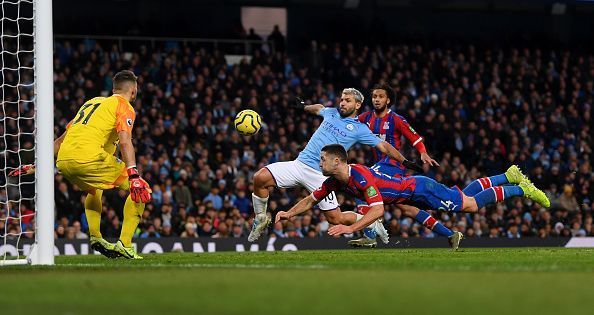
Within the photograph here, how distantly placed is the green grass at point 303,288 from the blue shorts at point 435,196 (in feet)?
9.73

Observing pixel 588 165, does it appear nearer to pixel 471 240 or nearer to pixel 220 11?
pixel 471 240

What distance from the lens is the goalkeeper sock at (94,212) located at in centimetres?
1214

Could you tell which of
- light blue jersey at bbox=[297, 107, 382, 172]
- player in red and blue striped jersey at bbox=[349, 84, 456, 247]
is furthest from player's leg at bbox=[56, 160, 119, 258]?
player in red and blue striped jersey at bbox=[349, 84, 456, 247]

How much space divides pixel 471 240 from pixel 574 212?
4.24 m

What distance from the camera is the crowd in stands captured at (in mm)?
22562

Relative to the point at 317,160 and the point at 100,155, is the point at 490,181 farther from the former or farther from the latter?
the point at 100,155

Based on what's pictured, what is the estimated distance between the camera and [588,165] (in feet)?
89.9

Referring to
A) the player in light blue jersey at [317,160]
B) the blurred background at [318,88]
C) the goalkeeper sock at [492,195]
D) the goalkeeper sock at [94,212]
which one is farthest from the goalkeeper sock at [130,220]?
the blurred background at [318,88]

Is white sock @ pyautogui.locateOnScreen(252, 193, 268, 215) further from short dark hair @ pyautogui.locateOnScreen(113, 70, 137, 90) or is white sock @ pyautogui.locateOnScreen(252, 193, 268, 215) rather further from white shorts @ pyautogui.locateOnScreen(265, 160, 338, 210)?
short dark hair @ pyautogui.locateOnScreen(113, 70, 137, 90)

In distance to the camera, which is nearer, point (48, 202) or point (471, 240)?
point (48, 202)

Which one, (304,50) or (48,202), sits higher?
(304,50)

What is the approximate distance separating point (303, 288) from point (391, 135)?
319 inches

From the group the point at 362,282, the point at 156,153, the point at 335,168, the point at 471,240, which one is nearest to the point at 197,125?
the point at 156,153

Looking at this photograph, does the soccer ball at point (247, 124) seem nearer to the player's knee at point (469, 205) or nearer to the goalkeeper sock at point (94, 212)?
the goalkeeper sock at point (94, 212)
